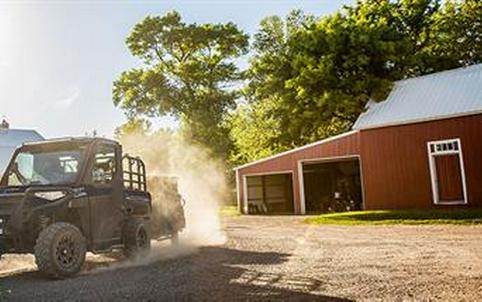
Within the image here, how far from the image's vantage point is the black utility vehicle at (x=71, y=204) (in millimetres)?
8102

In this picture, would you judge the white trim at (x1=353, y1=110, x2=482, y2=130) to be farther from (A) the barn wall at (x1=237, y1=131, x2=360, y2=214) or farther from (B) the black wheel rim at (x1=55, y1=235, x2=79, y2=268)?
(B) the black wheel rim at (x1=55, y1=235, x2=79, y2=268)

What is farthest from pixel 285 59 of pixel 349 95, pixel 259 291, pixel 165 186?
pixel 259 291

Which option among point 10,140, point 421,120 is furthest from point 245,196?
point 10,140

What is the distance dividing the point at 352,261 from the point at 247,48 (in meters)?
40.1

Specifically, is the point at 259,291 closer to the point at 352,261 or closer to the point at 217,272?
the point at 217,272

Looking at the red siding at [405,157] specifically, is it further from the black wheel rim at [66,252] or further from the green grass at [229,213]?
the black wheel rim at [66,252]

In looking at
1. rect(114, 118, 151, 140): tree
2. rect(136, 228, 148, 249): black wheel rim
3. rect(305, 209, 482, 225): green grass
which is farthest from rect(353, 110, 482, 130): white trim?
rect(114, 118, 151, 140): tree

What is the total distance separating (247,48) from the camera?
156 ft

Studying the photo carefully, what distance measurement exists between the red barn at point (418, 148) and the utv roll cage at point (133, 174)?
15.7 m

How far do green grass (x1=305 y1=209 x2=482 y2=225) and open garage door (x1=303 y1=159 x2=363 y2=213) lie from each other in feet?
29.5

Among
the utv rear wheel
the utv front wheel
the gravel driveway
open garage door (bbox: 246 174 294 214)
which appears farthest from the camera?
open garage door (bbox: 246 174 294 214)

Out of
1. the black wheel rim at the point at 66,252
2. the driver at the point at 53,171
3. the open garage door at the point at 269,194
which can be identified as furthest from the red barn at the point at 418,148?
the black wheel rim at the point at 66,252

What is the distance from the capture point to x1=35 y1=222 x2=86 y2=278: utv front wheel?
7.85m

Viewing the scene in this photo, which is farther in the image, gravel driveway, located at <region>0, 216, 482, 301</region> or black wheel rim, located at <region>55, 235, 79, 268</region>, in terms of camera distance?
black wheel rim, located at <region>55, 235, 79, 268</region>
